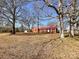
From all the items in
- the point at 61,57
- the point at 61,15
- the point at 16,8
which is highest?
the point at 16,8

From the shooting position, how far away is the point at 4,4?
124 feet

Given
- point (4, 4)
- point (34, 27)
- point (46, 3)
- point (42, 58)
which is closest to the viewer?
point (42, 58)

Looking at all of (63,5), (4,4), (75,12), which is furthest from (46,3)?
(4,4)

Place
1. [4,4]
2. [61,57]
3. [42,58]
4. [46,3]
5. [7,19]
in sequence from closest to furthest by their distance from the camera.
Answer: [42,58] < [61,57] < [46,3] < [4,4] < [7,19]

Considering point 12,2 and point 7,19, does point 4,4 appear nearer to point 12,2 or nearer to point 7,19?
point 12,2

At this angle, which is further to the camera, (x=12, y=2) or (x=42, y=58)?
(x=12, y=2)

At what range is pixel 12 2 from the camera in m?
38.6

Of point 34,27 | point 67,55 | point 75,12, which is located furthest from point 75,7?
point 34,27

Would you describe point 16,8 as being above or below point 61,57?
above

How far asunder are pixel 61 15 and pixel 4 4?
2057cm

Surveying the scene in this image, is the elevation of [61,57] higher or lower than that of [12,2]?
lower

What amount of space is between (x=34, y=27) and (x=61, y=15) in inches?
2450

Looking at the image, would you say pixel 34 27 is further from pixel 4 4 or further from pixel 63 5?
pixel 63 5

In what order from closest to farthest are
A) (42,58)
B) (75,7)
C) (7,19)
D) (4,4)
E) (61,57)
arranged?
(42,58)
(61,57)
(75,7)
(4,4)
(7,19)
